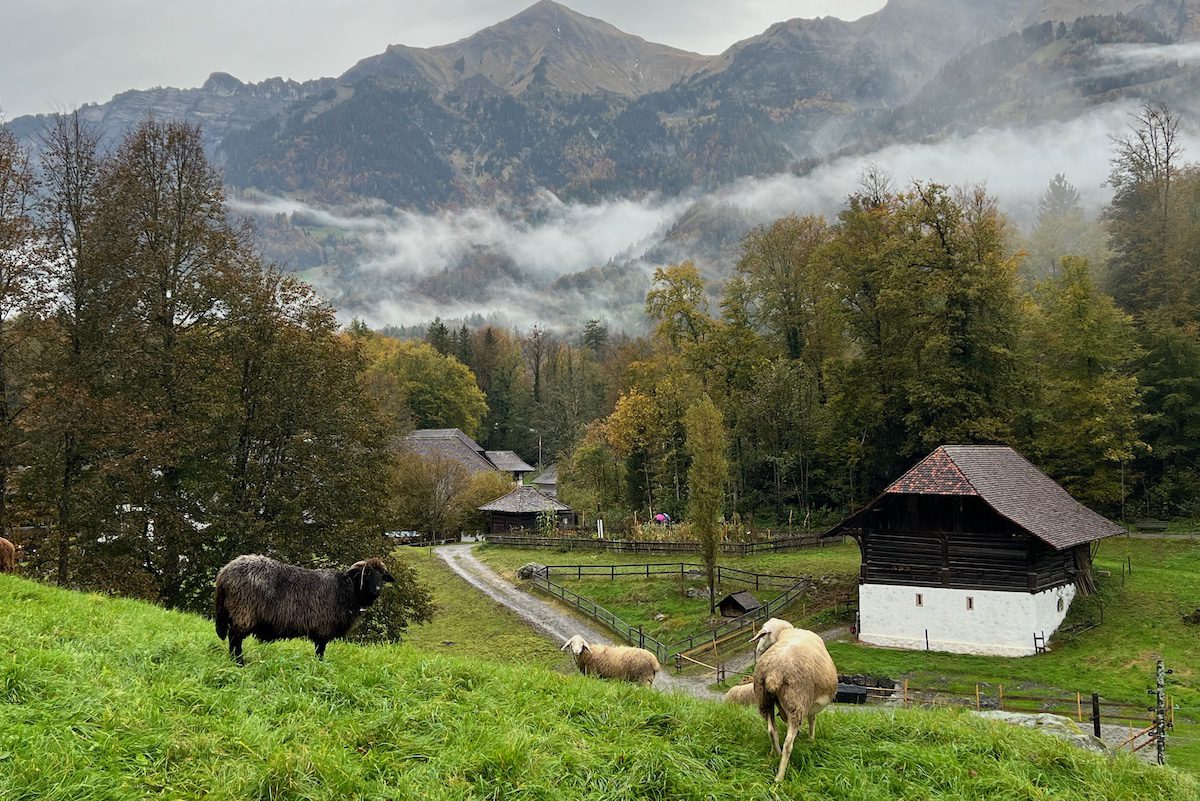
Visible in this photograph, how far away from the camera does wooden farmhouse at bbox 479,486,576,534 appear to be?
61719 millimetres

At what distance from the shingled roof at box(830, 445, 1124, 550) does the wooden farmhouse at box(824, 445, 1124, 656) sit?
5 centimetres

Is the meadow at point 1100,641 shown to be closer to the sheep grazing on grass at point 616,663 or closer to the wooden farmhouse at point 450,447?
the sheep grazing on grass at point 616,663

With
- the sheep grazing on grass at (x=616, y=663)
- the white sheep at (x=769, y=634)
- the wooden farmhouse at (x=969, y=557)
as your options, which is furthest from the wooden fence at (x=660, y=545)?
the white sheep at (x=769, y=634)

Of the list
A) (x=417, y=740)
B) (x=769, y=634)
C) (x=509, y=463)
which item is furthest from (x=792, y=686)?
(x=509, y=463)

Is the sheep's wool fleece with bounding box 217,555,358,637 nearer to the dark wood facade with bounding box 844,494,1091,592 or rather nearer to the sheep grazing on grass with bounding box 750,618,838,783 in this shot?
the sheep grazing on grass with bounding box 750,618,838,783

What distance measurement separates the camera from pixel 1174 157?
49344 mm

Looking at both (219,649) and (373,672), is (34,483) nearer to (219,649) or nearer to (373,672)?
(219,649)

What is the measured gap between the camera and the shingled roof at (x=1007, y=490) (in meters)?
27.8

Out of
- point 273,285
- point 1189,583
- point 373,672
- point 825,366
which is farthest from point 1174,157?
point 373,672

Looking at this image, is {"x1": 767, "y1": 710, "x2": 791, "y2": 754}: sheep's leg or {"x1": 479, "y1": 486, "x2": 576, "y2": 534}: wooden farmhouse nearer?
{"x1": 767, "y1": 710, "x2": 791, "y2": 754}: sheep's leg

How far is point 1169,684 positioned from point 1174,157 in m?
43.4

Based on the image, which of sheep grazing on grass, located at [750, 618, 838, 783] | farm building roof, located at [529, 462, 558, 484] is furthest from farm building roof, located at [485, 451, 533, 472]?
sheep grazing on grass, located at [750, 618, 838, 783]

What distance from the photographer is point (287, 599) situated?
9961mm

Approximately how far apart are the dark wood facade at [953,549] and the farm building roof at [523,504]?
34692 millimetres
